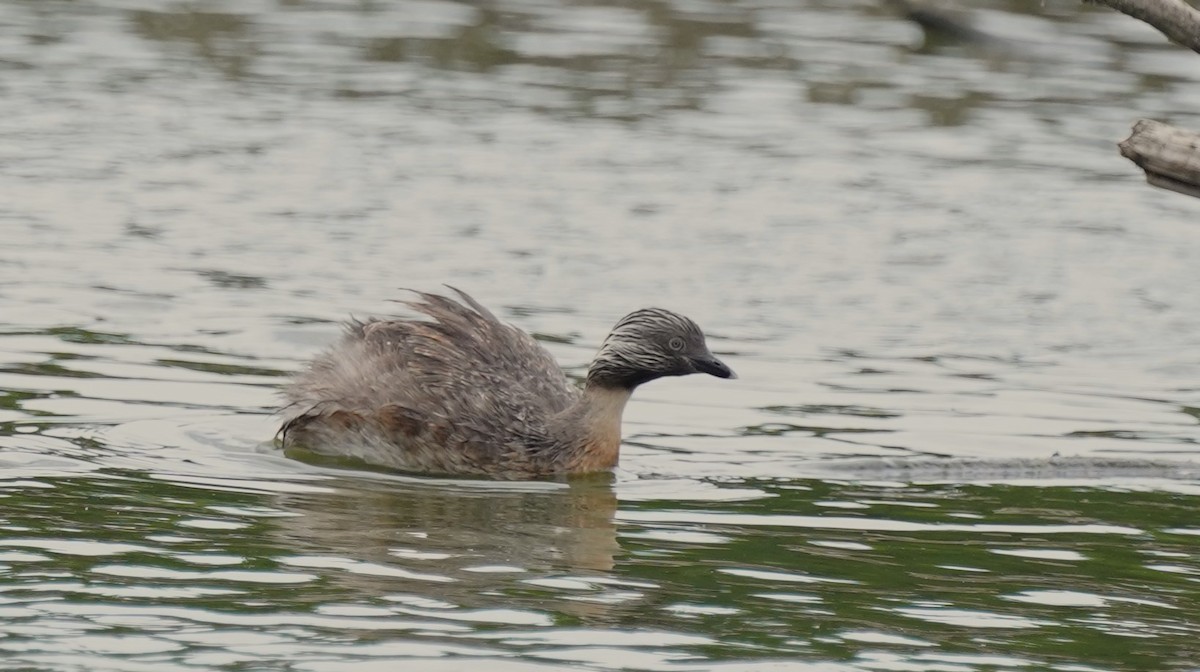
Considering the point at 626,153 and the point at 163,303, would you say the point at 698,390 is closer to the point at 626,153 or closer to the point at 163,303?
the point at 163,303

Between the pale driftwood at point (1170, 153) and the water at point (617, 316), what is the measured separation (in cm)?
160

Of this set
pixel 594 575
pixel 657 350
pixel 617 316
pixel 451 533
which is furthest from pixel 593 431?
pixel 617 316

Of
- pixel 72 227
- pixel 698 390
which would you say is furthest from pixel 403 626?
pixel 72 227

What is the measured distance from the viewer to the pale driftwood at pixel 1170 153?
9.35 m

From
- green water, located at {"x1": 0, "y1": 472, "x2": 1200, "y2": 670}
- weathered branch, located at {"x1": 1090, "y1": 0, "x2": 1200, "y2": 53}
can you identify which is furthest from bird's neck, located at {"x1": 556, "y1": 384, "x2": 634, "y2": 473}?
weathered branch, located at {"x1": 1090, "y1": 0, "x2": 1200, "y2": 53}

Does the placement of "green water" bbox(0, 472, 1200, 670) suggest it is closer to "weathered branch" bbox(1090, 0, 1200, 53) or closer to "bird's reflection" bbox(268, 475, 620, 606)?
"bird's reflection" bbox(268, 475, 620, 606)

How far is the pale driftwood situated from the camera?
9.35 meters

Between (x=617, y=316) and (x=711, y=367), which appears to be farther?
(x=617, y=316)

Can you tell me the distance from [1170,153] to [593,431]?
3.68m

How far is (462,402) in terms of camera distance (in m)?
12.1

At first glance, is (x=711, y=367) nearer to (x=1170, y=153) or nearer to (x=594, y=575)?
(x=594, y=575)

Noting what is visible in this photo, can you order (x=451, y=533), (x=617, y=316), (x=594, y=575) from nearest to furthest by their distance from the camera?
(x=594, y=575) → (x=451, y=533) → (x=617, y=316)

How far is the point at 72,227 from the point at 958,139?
29.7 ft

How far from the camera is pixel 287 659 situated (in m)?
8.10
